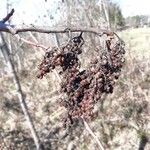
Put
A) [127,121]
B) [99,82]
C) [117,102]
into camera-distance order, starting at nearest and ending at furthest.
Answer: [99,82] → [127,121] → [117,102]

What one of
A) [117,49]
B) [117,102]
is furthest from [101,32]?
[117,102]

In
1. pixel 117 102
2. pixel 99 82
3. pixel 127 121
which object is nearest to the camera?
pixel 99 82

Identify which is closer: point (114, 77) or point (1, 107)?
point (114, 77)

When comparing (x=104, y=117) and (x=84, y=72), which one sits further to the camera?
(x=104, y=117)

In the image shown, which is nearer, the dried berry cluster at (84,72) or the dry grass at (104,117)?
the dried berry cluster at (84,72)

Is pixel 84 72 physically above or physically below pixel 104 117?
above

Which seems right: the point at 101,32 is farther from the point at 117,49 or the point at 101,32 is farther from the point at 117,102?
the point at 117,102
